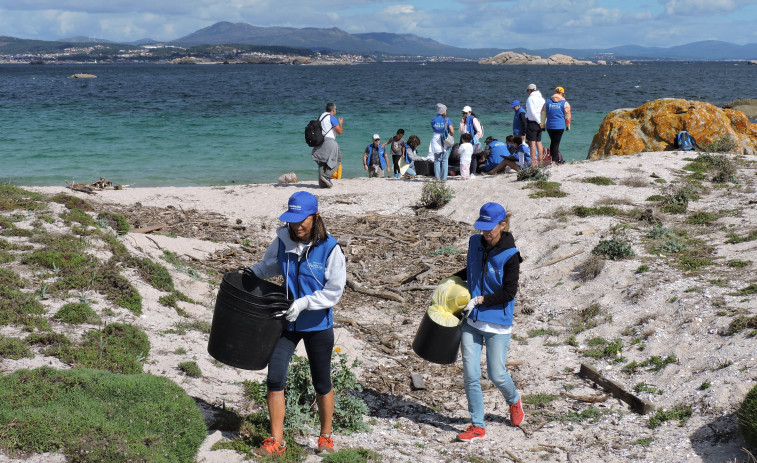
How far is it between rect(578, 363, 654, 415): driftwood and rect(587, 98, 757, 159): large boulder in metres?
11.2

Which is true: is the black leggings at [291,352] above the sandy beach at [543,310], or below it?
above

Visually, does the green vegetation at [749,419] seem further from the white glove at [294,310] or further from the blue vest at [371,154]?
the blue vest at [371,154]

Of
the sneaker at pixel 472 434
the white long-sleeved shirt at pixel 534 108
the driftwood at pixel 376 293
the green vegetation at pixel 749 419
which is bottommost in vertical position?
the sneaker at pixel 472 434

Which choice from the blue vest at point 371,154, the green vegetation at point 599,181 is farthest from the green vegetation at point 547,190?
the blue vest at point 371,154

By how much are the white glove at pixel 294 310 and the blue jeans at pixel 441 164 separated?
11182 millimetres

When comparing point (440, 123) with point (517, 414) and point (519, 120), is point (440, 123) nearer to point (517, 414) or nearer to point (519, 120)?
point (519, 120)

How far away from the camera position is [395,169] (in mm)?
18562

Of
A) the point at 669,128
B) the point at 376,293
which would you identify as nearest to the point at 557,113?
the point at 669,128

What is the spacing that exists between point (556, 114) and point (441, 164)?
115 inches

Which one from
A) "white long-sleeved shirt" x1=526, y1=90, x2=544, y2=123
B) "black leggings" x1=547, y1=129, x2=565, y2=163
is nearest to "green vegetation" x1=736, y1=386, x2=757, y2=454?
"white long-sleeved shirt" x1=526, y1=90, x2=544, y2=123

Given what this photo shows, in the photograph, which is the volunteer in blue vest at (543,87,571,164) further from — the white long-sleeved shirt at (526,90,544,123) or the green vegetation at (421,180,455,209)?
the green vegetation at (421,180,455,209)

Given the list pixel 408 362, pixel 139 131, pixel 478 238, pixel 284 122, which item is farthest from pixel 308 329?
pixel 284 122

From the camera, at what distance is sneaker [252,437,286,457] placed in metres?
4.60

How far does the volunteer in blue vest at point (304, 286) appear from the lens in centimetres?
431
